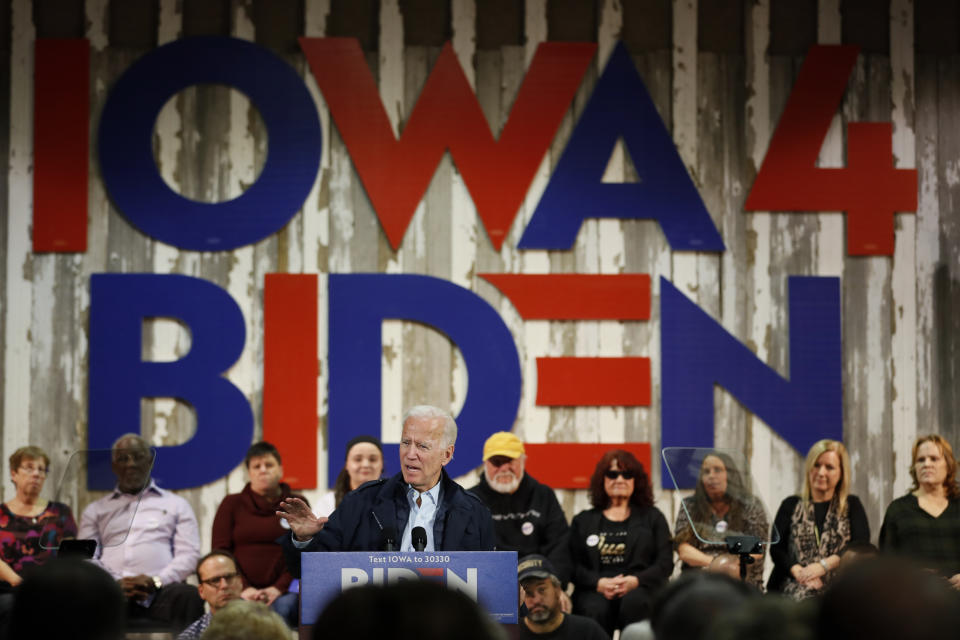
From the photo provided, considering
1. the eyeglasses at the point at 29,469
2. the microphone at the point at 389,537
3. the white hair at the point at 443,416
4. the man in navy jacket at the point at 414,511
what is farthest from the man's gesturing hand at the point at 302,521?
the eyeglasses at the point at 29,469

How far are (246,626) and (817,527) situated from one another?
410 cm

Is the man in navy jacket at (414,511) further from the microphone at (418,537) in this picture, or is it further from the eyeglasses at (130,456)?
the eyeglasses at (130,456)

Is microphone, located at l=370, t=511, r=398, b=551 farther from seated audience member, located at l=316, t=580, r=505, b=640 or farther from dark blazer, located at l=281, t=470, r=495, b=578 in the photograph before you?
A: seated audience member, located at l=316, t=580, r=505, b=640

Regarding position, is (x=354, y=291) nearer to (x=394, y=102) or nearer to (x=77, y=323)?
(x=394, y=102)

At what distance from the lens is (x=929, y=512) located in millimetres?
5363

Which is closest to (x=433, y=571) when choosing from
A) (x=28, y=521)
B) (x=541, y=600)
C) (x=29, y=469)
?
(x=541, y=600)

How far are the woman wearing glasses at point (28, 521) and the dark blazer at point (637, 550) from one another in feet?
7.88

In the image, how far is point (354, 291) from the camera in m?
6.40

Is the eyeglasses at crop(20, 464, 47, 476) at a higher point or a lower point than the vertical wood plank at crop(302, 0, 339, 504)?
lower

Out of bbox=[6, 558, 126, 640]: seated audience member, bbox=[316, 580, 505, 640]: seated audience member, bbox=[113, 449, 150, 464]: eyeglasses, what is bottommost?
bbox=[113, 449, 150, 464]: eyeglasses

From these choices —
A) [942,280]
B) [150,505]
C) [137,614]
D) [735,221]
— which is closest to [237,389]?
[150,505]

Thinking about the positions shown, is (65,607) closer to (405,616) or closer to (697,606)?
(405,616)

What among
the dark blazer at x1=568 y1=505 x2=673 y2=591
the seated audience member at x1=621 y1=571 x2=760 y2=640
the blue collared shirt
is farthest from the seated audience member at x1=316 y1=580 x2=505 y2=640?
the dark blazer at x1=568 y1=505 x2=673 y2=591

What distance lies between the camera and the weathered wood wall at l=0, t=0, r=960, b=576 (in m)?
6.39
